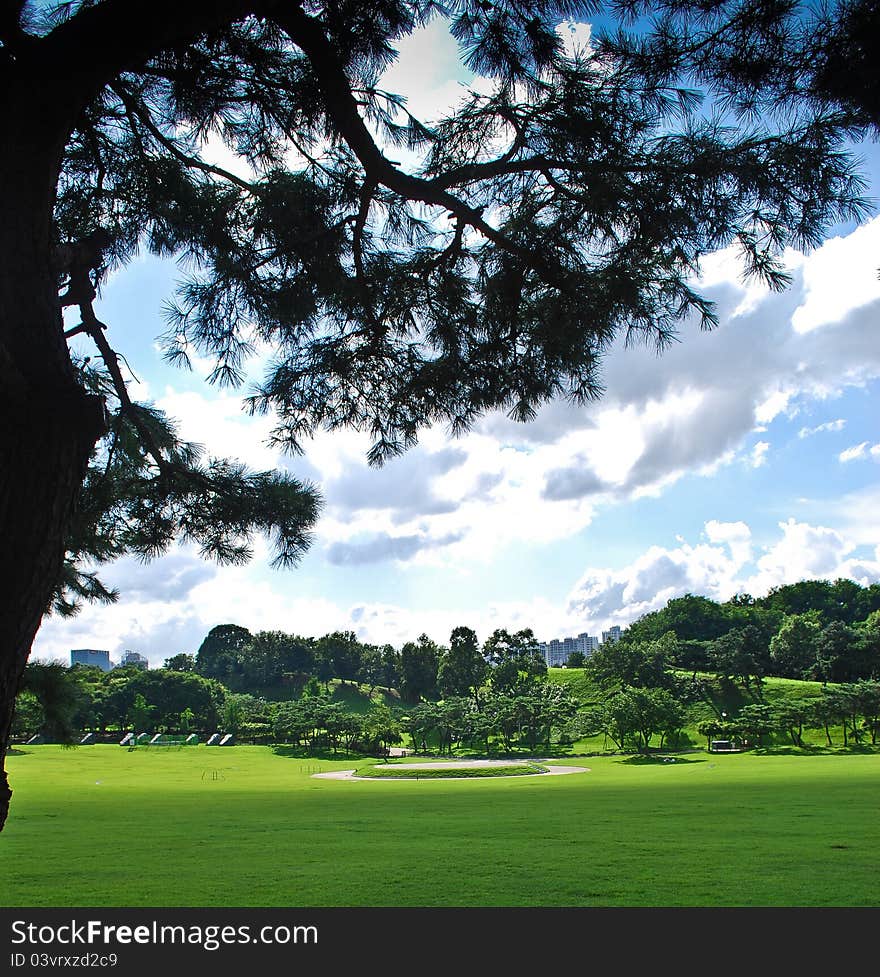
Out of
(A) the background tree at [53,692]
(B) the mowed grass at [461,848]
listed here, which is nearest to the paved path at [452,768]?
(B) the mowed grass at [461,848]

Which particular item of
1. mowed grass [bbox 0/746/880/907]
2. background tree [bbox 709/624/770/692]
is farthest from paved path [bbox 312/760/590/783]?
background tree [bbox 709/624/770/692]

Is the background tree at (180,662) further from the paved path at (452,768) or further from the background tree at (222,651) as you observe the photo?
the paved path at (452,768)

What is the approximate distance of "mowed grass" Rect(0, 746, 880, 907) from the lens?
5945mm

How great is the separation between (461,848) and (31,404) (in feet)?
25.3

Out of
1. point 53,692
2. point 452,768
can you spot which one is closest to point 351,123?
point 53,692

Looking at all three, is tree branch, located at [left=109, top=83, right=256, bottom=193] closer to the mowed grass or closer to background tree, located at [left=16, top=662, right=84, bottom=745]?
background tree, located at [left=16, top=662, right=84, bottom=745]

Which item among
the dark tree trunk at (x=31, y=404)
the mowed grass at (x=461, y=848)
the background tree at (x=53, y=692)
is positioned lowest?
the mowed grass at (x=461, y=848)


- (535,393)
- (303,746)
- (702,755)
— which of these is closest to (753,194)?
(535,393)

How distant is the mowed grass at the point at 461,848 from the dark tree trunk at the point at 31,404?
4753 millimetres

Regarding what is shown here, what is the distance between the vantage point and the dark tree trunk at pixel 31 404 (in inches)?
69.3

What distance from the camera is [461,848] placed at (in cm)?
824

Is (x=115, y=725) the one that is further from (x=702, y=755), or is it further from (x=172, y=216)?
(x=172, y=216)

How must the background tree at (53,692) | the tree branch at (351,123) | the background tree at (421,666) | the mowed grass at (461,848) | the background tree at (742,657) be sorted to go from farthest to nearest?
the background tree at (421,666) → the background tree at (742,657) → the mowed grass at (461,848) → the background tree at (53,692) → the tree branch at (351,123)

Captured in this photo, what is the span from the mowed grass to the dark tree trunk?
4.75m
